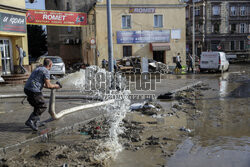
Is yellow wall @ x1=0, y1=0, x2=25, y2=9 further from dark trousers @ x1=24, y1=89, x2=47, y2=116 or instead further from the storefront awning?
the storefront awning

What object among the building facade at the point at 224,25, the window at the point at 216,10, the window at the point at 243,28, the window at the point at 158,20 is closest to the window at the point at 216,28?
the building facade at the point at 224,25

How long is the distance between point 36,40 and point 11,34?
3783 centimetres

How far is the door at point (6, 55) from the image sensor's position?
16109 mm

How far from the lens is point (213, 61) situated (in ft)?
76.4

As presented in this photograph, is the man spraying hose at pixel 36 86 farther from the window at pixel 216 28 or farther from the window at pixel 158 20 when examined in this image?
the window at pixel 216 28

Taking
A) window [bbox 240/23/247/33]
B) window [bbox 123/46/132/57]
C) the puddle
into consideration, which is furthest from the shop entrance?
window [bbox 240/23/247/33]

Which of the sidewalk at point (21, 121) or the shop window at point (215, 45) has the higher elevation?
the shop window at point (215, 45)

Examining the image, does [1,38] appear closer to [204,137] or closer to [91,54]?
[204,137]

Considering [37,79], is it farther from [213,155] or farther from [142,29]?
[142,29]

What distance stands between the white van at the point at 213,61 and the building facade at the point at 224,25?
29.9 meters

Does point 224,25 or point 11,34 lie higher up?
point 224,25

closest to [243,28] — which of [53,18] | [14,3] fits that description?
[53,18]

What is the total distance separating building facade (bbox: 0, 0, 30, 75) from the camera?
603 inches

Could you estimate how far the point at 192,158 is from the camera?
471 cm
